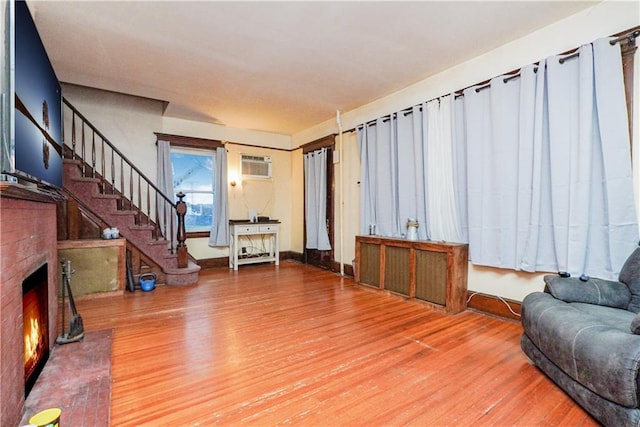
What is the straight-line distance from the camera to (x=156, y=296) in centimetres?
380

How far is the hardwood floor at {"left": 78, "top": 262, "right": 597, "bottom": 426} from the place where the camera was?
64.2 inches

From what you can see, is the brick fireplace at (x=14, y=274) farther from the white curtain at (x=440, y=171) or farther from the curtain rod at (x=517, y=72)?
the curtain rod at (x=517, y=72)

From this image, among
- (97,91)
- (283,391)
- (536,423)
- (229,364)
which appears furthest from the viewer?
(97,91)

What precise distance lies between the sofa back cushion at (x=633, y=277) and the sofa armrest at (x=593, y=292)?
0.03m

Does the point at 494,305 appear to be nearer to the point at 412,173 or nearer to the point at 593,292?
the point at 593,292

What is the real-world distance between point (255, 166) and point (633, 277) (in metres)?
5.57

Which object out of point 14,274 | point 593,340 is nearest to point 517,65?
point 593,340

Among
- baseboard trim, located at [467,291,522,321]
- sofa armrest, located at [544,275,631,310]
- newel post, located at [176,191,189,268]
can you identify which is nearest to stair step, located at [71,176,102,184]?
newel post, located at [176,191,189,268]

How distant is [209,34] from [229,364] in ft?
9.24

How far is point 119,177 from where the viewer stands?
15.6 ft

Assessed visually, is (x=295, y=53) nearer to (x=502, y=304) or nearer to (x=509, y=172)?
(x=509, y=172)

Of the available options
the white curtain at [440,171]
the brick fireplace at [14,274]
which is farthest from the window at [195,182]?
the white curtain at [440,171]

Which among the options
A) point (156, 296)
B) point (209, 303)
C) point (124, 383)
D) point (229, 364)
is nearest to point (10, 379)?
point (124, 383)

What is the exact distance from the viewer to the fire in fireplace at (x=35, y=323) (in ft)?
5.70
